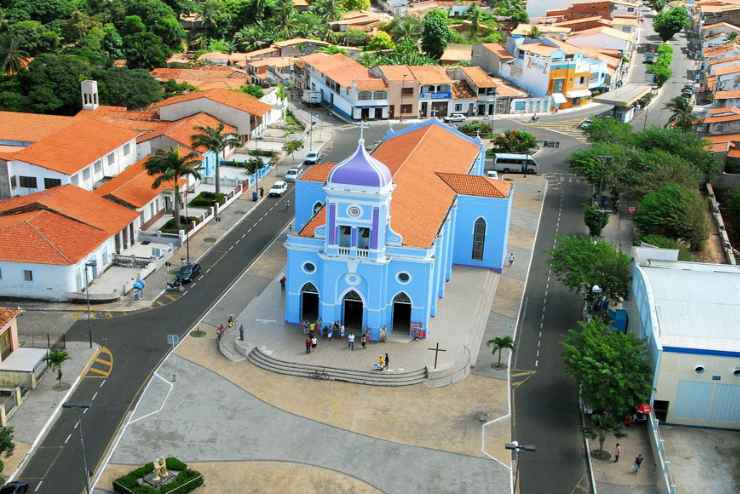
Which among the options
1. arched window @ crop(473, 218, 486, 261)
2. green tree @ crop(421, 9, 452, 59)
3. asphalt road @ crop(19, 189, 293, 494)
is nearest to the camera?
asphalt road @ crop(19, 189, 293, 494)

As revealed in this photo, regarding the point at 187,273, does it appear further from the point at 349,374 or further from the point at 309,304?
the point at 349,374

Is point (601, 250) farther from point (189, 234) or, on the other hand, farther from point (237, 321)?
point (189, 234)

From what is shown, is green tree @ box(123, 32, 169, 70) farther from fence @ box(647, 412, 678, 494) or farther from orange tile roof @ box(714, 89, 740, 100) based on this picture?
fence @ box(647, 412, 678, 494)

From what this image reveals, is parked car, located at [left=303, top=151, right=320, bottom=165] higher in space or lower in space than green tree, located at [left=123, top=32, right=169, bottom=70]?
lower

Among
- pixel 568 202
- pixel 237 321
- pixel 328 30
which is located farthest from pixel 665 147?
pixel 328 30

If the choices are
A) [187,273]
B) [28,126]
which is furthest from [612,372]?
[28,126]

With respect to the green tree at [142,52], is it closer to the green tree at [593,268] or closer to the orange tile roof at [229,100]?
the orange tile roof at [229,100]

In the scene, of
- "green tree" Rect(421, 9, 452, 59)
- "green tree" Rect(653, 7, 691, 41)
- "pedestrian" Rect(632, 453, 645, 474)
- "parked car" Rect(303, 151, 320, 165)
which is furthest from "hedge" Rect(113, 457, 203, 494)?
"green tree" Rect(653, 7, 691, 41)
